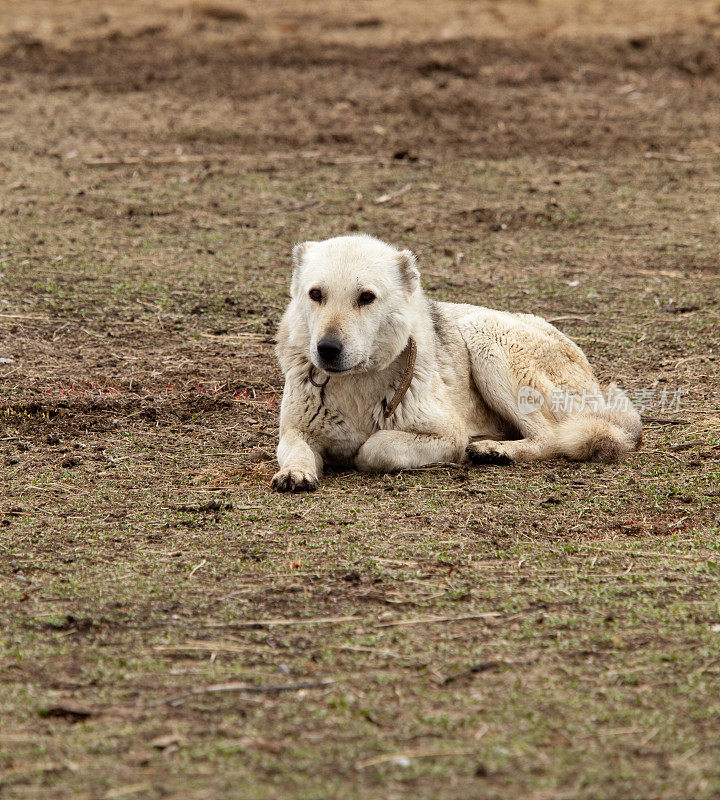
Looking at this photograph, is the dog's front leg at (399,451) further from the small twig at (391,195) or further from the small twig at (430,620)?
the small twig at (391,195)

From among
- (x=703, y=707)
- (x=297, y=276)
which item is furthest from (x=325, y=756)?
(x=297, y=276)

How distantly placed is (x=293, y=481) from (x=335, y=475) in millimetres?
536

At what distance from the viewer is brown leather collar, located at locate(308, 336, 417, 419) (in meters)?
5.96

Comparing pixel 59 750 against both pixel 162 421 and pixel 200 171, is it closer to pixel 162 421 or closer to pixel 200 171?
pixel 162 421

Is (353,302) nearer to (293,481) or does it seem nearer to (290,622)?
(293,481)

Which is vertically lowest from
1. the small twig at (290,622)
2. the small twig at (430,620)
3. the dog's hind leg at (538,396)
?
the small twig at (290,622)

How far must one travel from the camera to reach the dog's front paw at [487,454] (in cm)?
610

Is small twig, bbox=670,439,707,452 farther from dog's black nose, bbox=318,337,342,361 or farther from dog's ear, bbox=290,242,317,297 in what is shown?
dog's ear, bbox=290,242,317,297

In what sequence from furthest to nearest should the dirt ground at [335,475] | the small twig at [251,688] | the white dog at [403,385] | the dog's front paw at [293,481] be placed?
1. the white dog at [403,385]
2. the dog's front paw at [293,481]
3. the small twig at [251,688]
4. the dirt ground at [335,475]

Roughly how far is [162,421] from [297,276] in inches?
54.3

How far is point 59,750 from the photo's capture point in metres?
3.22

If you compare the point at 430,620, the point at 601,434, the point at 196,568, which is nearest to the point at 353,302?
the point at 601,434

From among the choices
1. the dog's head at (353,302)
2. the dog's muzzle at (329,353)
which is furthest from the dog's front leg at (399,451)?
the dog's muzzle at (329,353)

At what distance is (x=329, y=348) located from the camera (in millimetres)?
5492
